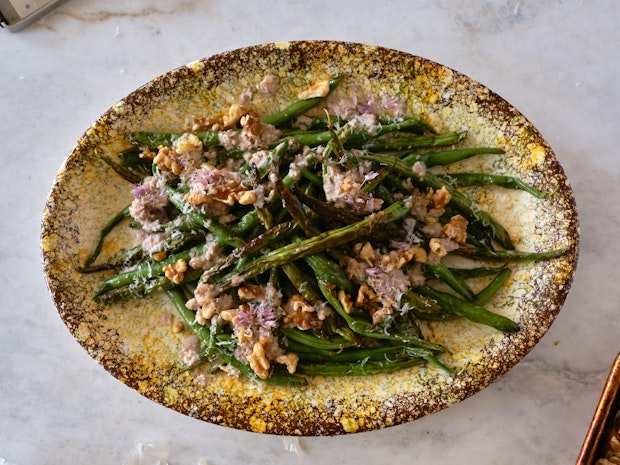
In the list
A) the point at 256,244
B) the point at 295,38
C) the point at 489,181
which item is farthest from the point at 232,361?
the point at 295,38

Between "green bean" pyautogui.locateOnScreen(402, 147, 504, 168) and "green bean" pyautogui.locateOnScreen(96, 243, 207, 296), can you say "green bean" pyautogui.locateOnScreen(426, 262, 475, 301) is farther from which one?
"green bean" pyautogui.locateOnScreen(96, 243, 207, 296)

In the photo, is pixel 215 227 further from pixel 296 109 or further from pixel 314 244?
pixel 296 109

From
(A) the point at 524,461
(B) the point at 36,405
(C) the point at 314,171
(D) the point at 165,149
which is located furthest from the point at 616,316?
(B) the point at 36,405

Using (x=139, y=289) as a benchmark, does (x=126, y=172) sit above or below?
above

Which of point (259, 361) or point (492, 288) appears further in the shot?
point (492, 288)

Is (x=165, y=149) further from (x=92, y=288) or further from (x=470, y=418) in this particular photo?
(x=470, y=418)
